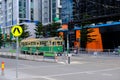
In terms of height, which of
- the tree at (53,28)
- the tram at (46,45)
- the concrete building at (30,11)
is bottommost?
the tram at (46,45)

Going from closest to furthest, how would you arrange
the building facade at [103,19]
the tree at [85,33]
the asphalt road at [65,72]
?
the asphalt road at [65,72] → the building facade at [103,19] → the tree at [85,33]

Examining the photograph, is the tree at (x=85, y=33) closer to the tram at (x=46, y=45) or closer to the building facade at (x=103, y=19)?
the building facade at (x=103, y=19)

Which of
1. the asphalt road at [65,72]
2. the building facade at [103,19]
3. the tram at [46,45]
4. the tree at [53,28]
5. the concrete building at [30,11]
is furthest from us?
the concrete building at [30,11]

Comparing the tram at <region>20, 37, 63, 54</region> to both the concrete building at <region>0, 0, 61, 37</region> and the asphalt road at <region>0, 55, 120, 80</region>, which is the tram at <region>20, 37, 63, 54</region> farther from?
the concrete building at <region>0, 0, 61, 37</region>

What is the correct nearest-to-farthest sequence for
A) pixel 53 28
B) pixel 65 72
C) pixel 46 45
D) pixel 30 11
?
pixel 65 72, pixel 46 45, pixel 53 28, pixel 30 11

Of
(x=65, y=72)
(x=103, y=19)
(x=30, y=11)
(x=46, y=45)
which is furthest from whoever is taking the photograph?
(x=30, y=11)

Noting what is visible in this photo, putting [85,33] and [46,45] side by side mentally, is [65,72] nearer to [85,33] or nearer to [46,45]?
[46,45]

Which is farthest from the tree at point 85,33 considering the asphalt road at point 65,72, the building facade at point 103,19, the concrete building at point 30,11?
the asphalt road at point 65,72

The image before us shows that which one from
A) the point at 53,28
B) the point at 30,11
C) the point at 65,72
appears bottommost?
the point at 65,72

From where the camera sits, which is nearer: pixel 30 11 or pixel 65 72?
pixel 65 72

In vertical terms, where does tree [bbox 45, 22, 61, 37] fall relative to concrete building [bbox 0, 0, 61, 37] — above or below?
below

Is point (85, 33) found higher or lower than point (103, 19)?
lower

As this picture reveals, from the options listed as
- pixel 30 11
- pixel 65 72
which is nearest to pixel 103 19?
pixel 65 72

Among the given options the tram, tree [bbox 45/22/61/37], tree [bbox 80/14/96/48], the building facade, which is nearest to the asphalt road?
the tram
